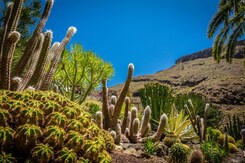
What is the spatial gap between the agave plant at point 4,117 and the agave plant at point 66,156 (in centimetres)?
63

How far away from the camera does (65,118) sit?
2785 mm

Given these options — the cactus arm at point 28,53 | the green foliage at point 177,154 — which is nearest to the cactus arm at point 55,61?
the cactus arm at point 28,53

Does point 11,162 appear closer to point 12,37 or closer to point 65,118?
point 65,118

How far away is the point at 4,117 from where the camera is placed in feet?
7.98

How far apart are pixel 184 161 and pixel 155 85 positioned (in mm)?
4542

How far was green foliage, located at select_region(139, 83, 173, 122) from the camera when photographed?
8.49 metres

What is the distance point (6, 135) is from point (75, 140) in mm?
691

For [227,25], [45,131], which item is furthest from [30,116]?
[227,25]

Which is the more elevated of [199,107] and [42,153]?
[199,107]

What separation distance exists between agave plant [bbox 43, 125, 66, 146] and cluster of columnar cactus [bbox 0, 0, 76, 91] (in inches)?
55.1

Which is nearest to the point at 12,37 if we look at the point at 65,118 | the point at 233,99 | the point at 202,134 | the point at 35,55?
the point at 35,55

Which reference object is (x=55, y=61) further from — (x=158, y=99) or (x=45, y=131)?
(x=158, y=99)

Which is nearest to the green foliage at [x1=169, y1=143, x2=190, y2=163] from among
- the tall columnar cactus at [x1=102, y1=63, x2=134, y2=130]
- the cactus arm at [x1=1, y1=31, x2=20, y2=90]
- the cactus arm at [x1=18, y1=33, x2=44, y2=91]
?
the tall columnar cactus at [x1=102, y1=63, x2=134, y2=130]

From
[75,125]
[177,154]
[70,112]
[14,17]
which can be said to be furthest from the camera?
[177,154]
